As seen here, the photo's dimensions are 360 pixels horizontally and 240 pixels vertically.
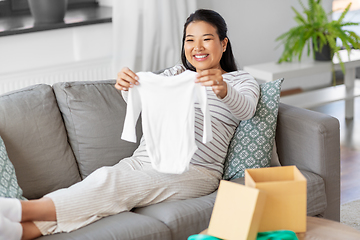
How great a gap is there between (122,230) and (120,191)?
159mm

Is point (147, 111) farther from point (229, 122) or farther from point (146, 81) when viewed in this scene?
point (229, 122)

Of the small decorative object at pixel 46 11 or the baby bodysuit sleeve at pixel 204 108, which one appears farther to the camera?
the small decorative object at pixel 46 11

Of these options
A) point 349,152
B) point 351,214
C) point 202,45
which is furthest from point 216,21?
point 349,152

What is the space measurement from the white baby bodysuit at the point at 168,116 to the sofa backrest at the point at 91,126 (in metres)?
0.28

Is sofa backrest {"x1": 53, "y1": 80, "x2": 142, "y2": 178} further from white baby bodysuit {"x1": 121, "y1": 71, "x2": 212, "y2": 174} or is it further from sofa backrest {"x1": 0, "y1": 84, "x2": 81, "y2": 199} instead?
white baby bodysuit {"x1": 121, "y1": 71, "x2": 212, "y2": 174}

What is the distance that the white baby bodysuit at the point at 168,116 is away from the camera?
5.30 ft

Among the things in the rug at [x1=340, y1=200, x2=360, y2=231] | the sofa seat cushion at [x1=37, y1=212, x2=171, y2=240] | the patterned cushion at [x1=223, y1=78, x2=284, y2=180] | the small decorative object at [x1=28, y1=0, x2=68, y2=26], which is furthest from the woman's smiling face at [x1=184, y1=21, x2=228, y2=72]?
the small decorative object at [x1=28, y1=0, x2=68, y2=26]

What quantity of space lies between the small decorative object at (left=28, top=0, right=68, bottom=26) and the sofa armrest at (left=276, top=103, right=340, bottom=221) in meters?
1.82

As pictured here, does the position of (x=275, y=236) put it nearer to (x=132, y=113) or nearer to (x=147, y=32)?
(x=132, y=113)

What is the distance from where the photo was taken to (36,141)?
1.85 meters

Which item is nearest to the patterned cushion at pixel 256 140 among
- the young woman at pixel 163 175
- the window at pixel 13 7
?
the young woman at pixel 163 175

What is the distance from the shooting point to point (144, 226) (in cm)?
157

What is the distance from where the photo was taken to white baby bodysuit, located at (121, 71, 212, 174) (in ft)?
5.30

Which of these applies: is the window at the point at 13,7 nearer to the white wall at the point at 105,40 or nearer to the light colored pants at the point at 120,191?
the white wall at the point at 105,40
